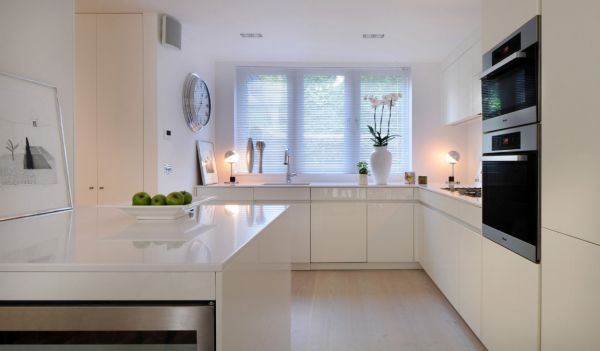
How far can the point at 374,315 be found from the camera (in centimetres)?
282

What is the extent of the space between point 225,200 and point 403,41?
92.0 inches

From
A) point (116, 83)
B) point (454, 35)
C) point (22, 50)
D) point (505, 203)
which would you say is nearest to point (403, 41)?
point (454, 35)

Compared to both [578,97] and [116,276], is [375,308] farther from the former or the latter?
[116,276]

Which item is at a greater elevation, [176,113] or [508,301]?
[176,113]

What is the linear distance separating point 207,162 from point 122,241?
3.09 metres

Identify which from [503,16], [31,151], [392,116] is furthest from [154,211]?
[392,116]

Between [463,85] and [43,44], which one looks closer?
[43,44]

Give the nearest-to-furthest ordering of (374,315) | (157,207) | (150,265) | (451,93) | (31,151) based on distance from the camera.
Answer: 1. (150,265)
2. (157,207)
3. (31,151)
4. (374,315)
5. (451,93)

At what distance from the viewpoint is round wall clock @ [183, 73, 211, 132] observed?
361cm

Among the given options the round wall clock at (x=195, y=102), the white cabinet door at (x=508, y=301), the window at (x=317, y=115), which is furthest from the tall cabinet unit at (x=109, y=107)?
the white cabinet door at (x=508, y=301)

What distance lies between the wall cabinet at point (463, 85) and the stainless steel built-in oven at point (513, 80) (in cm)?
122

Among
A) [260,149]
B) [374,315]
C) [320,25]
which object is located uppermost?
[320,25]

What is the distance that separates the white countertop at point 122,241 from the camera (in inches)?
33.8

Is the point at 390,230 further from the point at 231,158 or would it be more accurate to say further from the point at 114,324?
the point at 114,324
